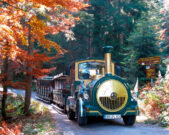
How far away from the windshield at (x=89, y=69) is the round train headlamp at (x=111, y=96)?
64.5 inches

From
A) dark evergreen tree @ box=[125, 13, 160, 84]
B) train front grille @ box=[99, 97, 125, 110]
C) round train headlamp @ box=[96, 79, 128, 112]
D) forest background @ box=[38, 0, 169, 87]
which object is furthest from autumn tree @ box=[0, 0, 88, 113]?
forest background @ box=[38, 0, 169, 87]

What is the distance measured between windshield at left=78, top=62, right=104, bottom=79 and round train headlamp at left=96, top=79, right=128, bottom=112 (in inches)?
64.5

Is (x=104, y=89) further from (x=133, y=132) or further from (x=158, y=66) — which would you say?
(x=158, y=66)

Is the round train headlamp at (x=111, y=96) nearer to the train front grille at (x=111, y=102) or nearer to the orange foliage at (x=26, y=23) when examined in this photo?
the train front grille at (x=111, y=102)

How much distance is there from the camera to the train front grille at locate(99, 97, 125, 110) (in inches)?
280

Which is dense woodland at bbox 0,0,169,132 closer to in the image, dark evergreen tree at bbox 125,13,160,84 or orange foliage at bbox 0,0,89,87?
dark evergreen tree at bbox 125,13,160,84

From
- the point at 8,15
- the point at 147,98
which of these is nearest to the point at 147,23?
the point at 147,98

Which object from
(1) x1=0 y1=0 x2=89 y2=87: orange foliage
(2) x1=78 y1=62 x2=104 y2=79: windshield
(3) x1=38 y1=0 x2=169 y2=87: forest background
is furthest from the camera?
(3) x1=38 y1=0 x2=169 y2=87: forest background

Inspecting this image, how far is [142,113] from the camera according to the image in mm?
9594

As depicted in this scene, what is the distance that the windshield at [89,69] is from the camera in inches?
345

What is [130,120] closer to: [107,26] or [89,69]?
[89,69]

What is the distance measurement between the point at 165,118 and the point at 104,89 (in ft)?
8.23

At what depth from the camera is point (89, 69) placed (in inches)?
348

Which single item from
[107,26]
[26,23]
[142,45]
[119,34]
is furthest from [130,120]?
[119,34]
